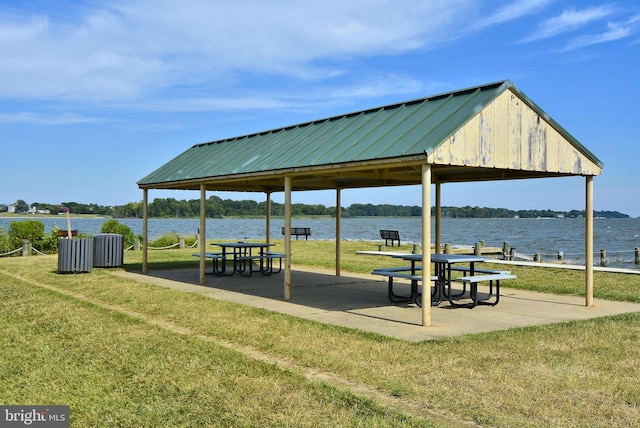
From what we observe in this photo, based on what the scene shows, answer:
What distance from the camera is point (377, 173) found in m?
13.0

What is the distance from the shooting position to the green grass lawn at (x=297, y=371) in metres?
5.09

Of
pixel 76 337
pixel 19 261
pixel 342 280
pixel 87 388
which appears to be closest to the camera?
pixel 87 388

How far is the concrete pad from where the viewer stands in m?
9.22

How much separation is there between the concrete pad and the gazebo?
522 millimetres

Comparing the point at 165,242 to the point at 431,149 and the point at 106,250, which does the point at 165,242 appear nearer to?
the point at 106,250

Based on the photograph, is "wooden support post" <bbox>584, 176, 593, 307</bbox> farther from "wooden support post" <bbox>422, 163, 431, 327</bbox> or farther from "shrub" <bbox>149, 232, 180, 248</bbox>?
"shrub" <bbox>149, 232, 180, 248</bbox>

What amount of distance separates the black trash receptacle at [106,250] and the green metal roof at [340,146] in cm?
216

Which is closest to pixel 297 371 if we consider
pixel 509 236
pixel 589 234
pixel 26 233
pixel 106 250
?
pixel 589 234

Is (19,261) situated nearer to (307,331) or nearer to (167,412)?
(307,331)

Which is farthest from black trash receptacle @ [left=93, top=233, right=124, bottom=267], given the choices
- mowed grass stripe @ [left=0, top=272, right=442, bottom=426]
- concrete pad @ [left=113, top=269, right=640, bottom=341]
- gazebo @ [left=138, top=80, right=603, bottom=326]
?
mowed grass stripe @ [left=0, top=272, right=442, bottom=426]

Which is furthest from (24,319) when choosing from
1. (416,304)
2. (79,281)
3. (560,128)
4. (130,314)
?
(560,128)

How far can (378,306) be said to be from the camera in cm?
1133

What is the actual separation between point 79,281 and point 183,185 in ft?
11.8

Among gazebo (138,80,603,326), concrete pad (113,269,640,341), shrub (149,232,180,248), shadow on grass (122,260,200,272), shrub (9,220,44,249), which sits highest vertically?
gazebo (138,80,603,326)
